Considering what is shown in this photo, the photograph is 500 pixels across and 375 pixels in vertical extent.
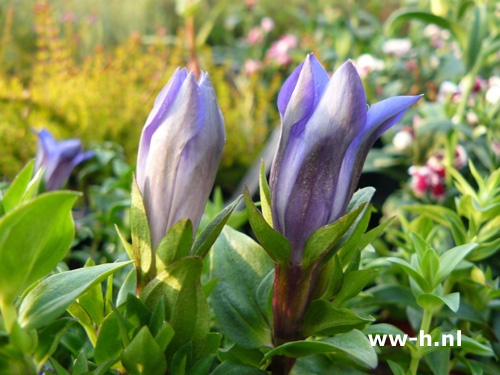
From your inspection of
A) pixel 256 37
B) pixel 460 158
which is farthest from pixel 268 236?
pixel 256 37

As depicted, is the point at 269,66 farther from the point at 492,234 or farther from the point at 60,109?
the point at 492,234

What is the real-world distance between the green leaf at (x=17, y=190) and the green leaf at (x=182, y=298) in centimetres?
12

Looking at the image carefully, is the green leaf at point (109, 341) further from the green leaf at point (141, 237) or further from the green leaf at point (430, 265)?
the green leaf at point (430, 265)

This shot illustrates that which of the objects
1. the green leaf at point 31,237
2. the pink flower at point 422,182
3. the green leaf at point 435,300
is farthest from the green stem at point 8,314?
the pink flower at point 422,182

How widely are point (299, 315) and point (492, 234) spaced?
291mm

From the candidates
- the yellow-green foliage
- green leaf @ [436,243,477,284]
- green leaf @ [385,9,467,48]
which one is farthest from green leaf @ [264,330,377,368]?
the yellow-green foliage

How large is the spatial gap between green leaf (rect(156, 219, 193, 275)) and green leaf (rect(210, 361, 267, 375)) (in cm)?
9

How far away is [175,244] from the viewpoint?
0.35m

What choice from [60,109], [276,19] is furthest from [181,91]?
[276,19]

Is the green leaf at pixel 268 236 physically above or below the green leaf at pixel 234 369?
above

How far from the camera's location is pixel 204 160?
361 millimetres

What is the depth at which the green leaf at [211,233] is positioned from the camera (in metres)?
0.35

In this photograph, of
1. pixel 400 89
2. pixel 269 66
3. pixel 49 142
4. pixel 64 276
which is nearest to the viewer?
pixel 64 276

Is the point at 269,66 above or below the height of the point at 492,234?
above
